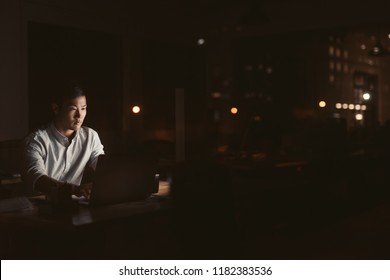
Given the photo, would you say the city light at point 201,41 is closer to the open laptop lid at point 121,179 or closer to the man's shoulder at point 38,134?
the man's shoulder at point 38,134

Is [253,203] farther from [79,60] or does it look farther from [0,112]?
[79,60]

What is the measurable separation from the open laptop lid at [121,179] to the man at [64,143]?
423mm

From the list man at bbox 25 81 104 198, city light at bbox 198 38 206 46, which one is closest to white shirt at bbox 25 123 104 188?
man at bbox 25 81 104 198

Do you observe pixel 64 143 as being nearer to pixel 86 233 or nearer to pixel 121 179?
pixel 121 179

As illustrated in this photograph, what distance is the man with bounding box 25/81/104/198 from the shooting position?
3.24 metres

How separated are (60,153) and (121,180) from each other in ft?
2.49

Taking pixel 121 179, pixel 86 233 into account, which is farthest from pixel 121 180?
pixel 86 233

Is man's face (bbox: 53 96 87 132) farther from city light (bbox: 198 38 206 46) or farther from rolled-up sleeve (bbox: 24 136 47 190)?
city light (bbox: 198 38 206 46)

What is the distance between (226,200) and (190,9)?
846 centimetres

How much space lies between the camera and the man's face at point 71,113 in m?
3.25

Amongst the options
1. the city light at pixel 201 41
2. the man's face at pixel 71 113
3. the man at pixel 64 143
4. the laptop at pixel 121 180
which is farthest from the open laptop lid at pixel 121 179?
the city light at pixel 201 41

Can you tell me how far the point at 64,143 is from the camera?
3.39 metres

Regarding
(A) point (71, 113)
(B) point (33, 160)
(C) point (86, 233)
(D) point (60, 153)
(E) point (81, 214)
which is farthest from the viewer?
(D) point (60, 153)

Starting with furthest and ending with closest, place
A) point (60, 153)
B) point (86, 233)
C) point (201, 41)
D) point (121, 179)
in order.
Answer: point (201, 41) < point (60, 153) < point (121, 179) < point (86, 233)
